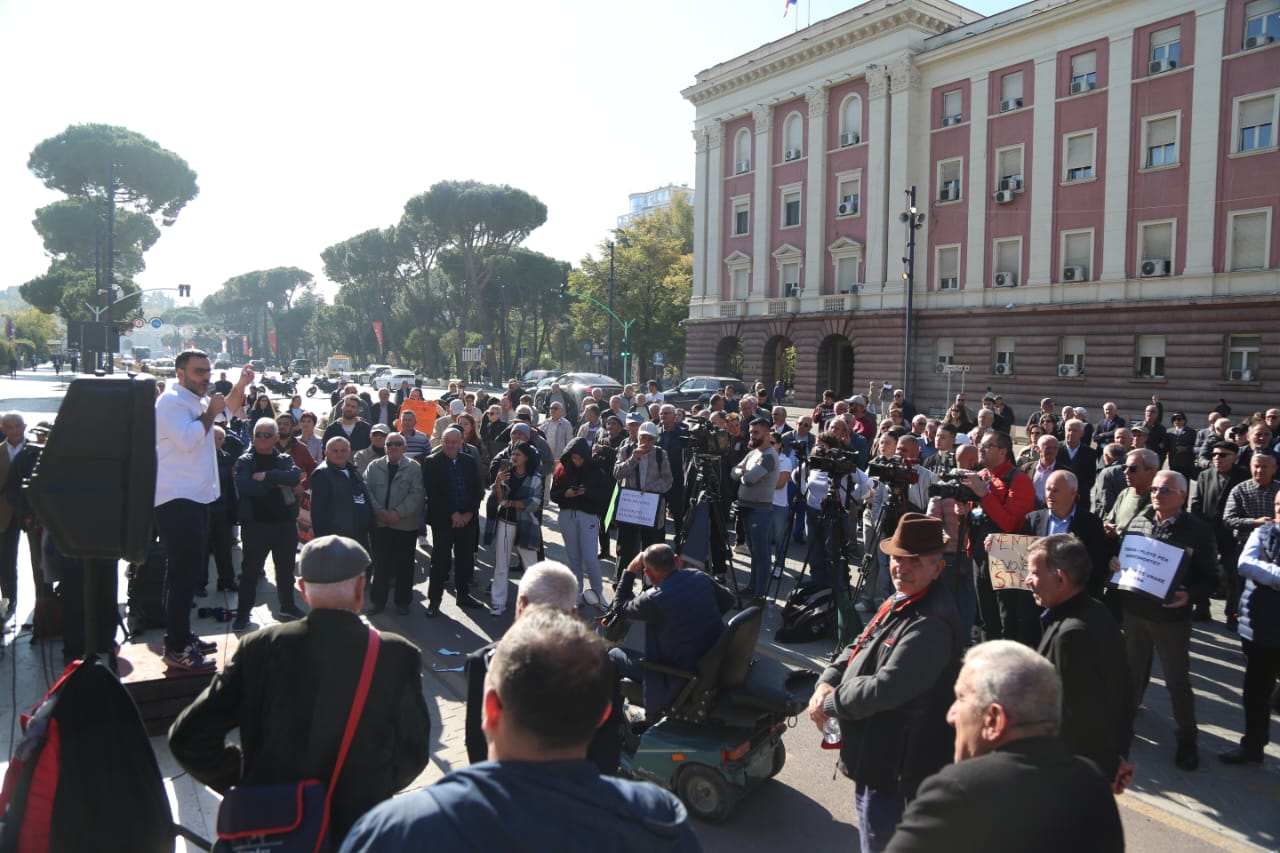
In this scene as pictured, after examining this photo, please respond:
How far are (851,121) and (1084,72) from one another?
32.5ft

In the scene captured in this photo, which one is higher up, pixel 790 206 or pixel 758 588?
pixel 790 206

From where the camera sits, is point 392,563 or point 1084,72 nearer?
point 392,563

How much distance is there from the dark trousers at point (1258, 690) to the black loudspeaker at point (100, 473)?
19.3 ft

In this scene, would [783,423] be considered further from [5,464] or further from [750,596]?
[5,464]

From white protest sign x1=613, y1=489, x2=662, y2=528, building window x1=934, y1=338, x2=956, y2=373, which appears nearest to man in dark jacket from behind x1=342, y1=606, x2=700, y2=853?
white protest sign x1=613, y1=489, x2=662, y2=528

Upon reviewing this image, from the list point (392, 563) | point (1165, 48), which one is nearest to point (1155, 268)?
point (1165, 48)

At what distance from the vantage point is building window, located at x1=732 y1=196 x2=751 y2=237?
43.5 m

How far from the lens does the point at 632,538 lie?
9070mm

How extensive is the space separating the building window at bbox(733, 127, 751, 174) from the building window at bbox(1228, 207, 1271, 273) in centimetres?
2147

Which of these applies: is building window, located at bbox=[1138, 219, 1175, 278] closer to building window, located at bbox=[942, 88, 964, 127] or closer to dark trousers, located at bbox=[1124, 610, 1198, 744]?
building window, located at bbox=[942, 88, 964, 127]

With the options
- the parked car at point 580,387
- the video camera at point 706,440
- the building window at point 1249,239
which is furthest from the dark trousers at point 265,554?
the building window at point 1249,239

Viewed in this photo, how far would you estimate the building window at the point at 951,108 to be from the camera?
35750mm

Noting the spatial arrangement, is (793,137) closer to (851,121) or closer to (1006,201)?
(851,121)

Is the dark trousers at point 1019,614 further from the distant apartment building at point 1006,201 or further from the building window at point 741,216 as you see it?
the building window at point 741,216
